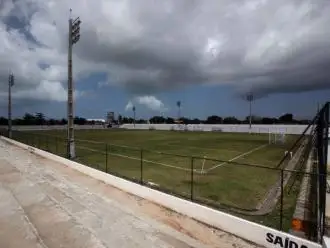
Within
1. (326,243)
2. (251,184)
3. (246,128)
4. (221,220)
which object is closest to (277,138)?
(246,128)

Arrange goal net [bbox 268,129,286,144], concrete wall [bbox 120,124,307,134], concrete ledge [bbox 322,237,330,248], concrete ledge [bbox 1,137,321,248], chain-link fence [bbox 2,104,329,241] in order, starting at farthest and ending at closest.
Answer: concrete wall [bbox 120,124,307,134]
goal net [bbox 268,129,286,144]
chain-link fence [bbox 2,104,329,241]
concrete ledge [bbox 1,137,321,248]
concrete ledge [bbox 322,237,330,248]

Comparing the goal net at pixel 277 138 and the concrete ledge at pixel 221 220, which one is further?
the goal net at pixel 277 138

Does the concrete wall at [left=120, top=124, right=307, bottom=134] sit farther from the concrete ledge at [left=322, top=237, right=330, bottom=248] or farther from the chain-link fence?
the concrete ledge at [left=322, top=237, right=330, bottom=248]

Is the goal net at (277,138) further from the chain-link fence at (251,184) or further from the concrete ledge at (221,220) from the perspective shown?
the concrete ledge at (221,220)

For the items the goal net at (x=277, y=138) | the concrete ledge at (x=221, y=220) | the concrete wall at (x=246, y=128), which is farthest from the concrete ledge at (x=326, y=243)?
the concrete wall at (x=246, y=128)

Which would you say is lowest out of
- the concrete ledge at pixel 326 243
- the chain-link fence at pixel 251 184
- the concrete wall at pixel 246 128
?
the chain-link fence at pixel 251 184

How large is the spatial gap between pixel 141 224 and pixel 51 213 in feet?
10.3

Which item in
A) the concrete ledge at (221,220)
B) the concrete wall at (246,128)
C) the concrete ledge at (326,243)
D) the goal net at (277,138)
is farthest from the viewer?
the concrete wall at (246,128)

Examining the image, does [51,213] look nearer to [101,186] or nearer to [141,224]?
[141,224]

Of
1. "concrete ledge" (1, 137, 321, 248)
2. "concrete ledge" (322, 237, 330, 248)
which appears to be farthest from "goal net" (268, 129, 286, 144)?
"concrete ledge" (322, 237, 330, 248)

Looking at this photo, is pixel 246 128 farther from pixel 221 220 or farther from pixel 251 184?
pixel 221 220

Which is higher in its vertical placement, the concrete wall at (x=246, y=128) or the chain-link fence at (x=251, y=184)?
the concrete wall at (x=246, y=128)

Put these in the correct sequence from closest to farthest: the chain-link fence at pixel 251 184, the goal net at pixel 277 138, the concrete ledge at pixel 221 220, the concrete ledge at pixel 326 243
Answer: the concrete ledge at pixel 326 243
the concrete ledge at pixel 221 220
the chain-link fence at pixel 251 184
the goal net at pixel 277 138

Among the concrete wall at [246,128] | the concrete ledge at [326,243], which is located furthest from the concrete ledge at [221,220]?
the concrete wall at [246,128]
